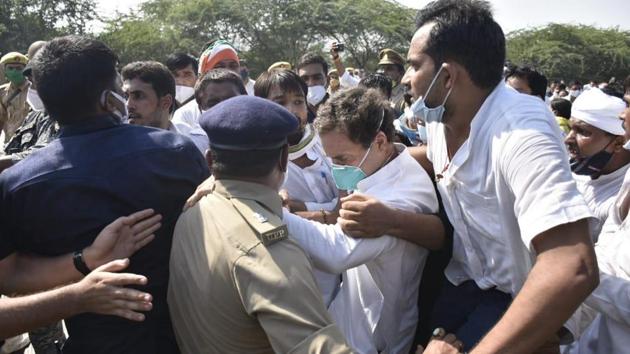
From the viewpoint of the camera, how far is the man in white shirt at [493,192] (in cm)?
153

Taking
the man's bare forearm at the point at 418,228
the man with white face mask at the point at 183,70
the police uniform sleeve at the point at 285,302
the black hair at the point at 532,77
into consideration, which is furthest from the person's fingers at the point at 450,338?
the man with white face mask at the point at 183,70

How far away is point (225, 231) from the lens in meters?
1.64

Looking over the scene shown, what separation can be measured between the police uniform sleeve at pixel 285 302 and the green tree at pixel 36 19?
1199 inches

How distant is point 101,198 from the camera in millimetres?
1766

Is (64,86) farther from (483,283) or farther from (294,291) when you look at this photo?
(483,283)

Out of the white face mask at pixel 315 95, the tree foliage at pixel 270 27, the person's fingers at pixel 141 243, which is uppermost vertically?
the person's fingers at pixel 141 243

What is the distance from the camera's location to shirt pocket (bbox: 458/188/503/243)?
184 cm

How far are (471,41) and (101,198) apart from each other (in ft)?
4.36

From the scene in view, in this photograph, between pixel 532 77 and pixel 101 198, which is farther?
pixel 532 77

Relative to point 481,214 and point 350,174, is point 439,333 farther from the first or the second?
point 350,174

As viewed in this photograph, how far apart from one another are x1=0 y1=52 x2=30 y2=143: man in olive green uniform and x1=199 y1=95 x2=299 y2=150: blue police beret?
4.93 m

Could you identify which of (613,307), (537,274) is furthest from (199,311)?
(613,307)

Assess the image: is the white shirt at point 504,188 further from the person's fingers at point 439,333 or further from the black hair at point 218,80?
the black hair at point 218,80

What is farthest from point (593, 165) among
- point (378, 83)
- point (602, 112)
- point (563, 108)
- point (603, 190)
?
point (563, 108)
